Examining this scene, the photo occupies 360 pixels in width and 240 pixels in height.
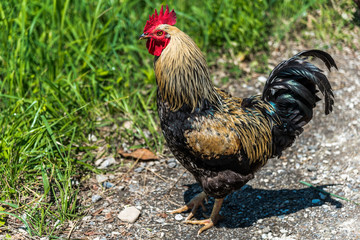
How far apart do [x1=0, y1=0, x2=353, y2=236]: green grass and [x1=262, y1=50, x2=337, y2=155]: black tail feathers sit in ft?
5.62

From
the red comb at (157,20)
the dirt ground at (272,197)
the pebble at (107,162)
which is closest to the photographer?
the red comb at (157,20)

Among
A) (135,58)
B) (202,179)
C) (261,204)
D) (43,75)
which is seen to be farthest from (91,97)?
(261,204)

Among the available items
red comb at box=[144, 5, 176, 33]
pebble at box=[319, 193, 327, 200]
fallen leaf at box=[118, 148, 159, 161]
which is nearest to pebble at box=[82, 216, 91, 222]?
fallen leaf at box=[118, 148, 159, 161]

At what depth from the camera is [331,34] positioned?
681 centimetres

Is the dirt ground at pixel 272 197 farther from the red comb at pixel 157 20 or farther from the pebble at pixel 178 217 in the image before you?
the red comb at pixel 157 20

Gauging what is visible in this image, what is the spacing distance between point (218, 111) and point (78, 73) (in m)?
2.63

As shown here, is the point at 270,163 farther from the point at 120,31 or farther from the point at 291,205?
the point at 120,31

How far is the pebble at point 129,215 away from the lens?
433 cm

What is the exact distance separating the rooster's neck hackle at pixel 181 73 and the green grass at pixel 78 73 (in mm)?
1185

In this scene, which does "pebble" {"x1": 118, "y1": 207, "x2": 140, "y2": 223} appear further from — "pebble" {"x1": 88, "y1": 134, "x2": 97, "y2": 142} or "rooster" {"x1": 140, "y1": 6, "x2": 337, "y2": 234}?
"pebble" {"x1": 88, "y1": 134, "x2": 97, "y2": 142}

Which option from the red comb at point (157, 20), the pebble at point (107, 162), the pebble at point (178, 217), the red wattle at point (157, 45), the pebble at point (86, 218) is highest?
the red comb at point (157, 20)

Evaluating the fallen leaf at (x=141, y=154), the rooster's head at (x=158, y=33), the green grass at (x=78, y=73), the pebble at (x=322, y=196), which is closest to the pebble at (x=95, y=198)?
the green grass at (x=78, y=73)

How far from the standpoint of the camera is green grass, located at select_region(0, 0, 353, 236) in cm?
438

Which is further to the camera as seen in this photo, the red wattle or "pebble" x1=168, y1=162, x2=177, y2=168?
"pebble" x1=168, y1=162, x2=177, y2=168
